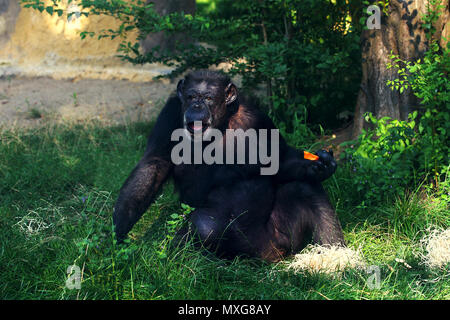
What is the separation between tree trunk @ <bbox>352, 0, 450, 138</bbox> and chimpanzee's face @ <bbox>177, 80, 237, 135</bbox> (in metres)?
1.69

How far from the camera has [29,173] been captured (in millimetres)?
6012

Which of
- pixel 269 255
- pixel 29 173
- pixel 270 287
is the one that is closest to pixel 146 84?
pixel 29 173

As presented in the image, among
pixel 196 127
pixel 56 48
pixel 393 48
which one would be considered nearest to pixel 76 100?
pixel 56 48

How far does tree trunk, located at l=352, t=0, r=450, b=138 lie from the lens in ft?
16.9

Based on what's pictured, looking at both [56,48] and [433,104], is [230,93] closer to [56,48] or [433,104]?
[433,104]

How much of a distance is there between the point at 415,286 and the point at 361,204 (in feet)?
4.17

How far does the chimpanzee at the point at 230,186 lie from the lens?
4.36 m

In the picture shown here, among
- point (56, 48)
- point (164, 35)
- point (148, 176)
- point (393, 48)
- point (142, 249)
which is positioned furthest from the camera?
point (56, 48)

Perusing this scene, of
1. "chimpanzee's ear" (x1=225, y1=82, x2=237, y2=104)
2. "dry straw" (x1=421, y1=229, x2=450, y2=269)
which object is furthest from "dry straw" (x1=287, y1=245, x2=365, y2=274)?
"chimpanzee's ear" (x1=225, y1=82, x2=237, y2=104)

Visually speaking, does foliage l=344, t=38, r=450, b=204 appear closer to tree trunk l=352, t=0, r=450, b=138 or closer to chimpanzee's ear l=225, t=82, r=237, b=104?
tree trunk l=352, t=0, r=450, b=138

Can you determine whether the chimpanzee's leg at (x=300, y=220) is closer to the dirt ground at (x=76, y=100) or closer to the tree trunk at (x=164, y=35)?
the dirt ground at (x=76, y=100)

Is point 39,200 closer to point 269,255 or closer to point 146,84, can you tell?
point 269,255

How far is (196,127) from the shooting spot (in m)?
4.28

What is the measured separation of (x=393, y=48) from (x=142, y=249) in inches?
123
